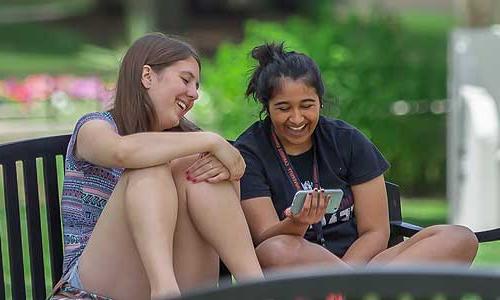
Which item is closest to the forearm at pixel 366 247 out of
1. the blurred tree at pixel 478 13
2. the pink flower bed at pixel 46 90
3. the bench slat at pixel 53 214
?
the bench slat at pixel 53 214

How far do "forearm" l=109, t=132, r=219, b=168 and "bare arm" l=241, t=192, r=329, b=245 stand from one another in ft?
0.92

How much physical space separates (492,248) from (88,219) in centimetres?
364

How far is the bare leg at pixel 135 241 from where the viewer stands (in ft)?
10.7

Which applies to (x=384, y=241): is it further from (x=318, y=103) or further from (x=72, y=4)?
(x=72, y=4)

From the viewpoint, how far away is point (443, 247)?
3504 mm

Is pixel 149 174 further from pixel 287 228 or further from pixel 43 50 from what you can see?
pixel 43 50

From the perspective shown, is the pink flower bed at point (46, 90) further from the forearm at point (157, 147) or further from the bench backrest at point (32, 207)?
the forearm at point (157, 147)

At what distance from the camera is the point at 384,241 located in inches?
149

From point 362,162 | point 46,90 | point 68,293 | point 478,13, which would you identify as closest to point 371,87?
point 478,13

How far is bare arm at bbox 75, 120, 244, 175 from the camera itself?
3387 millimetres

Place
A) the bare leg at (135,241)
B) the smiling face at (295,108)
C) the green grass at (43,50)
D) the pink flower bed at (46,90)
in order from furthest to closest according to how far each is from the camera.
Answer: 1. the green grass at (43,50)
2. the pink flower bed at (46,90)
3. the smiling face at (295,108)
4. the bare leg at (135,241)

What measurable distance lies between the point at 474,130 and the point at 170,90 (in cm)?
418

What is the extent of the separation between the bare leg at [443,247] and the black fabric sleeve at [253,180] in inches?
16.6

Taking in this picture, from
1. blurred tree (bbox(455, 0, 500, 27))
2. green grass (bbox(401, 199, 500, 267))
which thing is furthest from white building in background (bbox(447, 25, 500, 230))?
blurred tree (bbox(455, 0, 500, 27))
